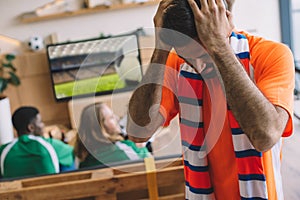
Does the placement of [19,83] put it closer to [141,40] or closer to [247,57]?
[141,40]

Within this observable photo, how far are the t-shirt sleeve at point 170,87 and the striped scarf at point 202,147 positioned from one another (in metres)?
0.03

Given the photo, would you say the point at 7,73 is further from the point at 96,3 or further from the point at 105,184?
the point at 105,184

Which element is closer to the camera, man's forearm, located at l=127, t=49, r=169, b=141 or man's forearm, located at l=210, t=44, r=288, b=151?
man's forearm, located at l=210, t=44, r=288, b=151

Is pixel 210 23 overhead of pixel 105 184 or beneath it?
overhead

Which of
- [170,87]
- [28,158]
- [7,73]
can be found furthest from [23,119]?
[7,73]

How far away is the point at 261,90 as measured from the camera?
0.84 metres

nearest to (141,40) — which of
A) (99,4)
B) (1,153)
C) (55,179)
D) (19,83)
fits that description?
(99,4)

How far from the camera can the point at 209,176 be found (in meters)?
0.99

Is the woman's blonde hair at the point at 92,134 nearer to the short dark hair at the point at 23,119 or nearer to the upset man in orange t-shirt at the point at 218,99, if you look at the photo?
the short dark hair at the point at 23,119

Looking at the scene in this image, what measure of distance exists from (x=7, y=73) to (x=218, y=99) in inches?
169

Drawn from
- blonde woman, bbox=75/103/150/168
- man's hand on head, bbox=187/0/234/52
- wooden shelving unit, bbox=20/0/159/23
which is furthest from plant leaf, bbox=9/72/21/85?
man's hand on head, bbox=187/0/234/52

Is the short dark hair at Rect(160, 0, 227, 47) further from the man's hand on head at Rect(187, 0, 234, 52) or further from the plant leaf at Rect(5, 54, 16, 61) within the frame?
the plant leaf at Rect(5, 54, 16, 61)

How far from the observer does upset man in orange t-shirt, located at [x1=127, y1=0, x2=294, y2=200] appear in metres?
0.81

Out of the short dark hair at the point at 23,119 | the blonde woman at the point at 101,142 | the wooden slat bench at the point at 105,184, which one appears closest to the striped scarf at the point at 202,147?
the wooden slat bench at the point at 105,184
